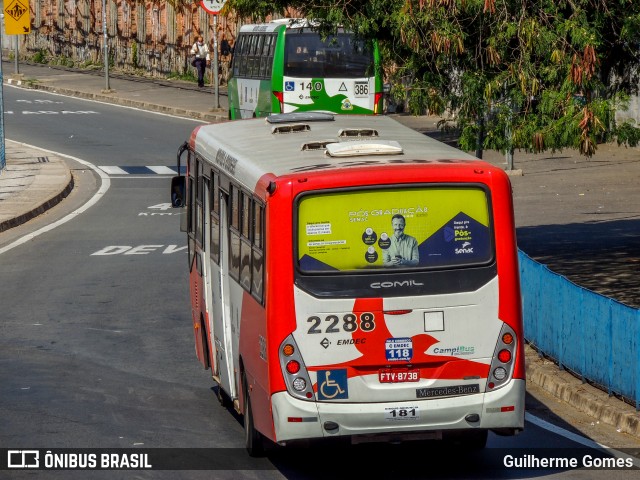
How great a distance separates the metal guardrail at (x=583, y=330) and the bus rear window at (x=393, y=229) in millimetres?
2381

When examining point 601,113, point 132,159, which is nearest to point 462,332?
point 601,113

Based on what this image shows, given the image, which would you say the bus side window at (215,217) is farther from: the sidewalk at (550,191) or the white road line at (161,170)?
the white road line at (161,170)

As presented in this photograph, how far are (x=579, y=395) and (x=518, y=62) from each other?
465 centimetres

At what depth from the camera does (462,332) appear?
10734mm

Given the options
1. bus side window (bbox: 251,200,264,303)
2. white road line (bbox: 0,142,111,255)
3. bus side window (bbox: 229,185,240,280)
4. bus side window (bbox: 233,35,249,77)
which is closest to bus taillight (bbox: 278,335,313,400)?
bus side window (bbox: 251,200,264,303)

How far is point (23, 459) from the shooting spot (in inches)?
452

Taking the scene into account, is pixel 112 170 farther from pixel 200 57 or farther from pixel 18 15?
pixel 200 57

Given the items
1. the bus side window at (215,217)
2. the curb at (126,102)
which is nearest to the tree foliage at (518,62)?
the bus side window at (215,217)

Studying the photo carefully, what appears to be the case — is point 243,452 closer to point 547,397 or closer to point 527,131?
point 547,397

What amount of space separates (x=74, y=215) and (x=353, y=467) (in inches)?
702

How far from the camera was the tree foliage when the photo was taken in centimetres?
1598

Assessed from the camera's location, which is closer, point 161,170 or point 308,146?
point 308,146

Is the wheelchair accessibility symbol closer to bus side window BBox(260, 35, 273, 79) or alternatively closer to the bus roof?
the bus roof

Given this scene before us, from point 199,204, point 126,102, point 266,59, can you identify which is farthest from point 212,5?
point 199,204
